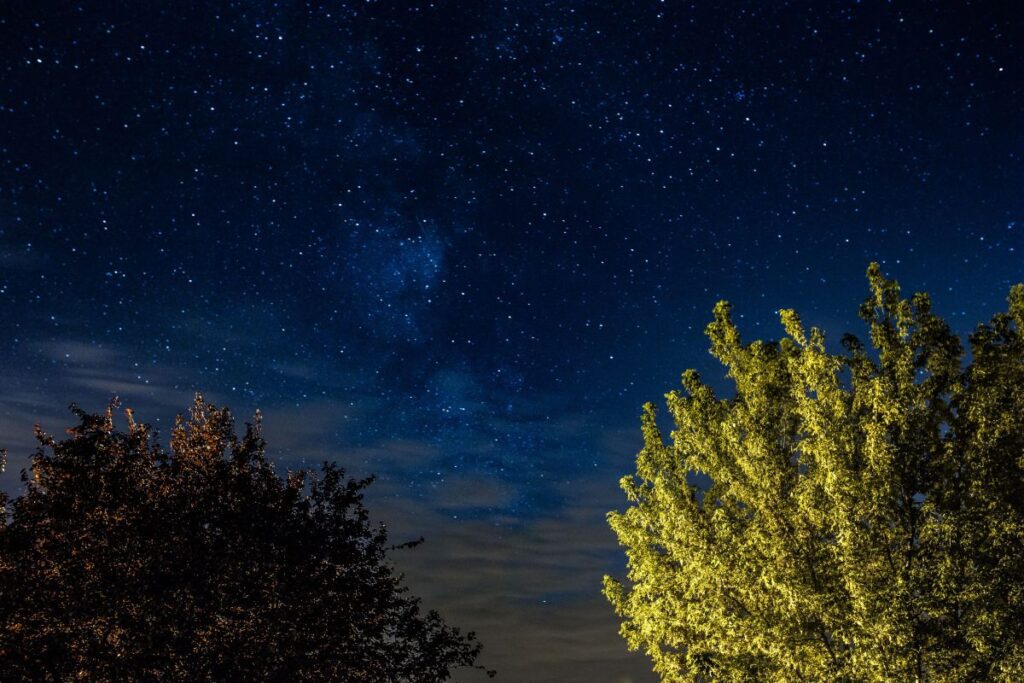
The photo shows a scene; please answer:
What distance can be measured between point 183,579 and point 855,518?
15.5 m

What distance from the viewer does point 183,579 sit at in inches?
698

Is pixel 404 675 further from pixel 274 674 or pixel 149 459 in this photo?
pixel 149 459

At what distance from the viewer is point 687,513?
14406 mm

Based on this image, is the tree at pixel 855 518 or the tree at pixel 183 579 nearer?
the tree at pixel 855 518

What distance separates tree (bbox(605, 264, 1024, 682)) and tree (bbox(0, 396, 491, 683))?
9.59 metres

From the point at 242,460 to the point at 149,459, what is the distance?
2.76 metres

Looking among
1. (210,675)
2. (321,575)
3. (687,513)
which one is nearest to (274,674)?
(210,675)

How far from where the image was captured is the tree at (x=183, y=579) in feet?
53.8

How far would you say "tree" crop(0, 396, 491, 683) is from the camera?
645 inches

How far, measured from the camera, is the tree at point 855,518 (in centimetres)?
1126

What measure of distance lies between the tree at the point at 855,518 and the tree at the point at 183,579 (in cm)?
959

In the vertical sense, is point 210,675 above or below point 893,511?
below

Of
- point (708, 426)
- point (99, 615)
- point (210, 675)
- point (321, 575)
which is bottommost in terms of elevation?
point (210, 675)

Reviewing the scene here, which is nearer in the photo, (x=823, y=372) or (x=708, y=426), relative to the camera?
(x=823, y=372)
